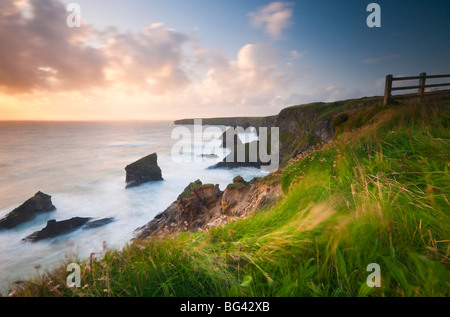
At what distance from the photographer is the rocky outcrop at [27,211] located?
19.9 meters

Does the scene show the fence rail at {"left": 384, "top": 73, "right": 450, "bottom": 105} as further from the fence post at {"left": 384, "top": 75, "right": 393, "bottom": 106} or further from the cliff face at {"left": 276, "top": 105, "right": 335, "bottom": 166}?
the cliff face at {"left": 276, "top": 105, "right": 335, "bottom": 166}

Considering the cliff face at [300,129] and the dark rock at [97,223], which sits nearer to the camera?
the dark rock at [97,223]

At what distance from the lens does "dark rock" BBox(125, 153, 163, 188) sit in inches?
1249

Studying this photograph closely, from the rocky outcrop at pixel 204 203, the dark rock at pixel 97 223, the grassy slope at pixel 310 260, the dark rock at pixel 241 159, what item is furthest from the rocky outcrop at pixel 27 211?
the grassy slope at pixel 310 260

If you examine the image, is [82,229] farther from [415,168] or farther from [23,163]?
[23,163]

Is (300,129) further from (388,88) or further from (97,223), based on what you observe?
(97,223)

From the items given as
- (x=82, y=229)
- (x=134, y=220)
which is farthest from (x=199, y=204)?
(x=82, y=229)

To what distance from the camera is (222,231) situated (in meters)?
2.98

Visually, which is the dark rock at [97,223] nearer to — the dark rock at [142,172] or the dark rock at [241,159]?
the dark rock at [142,172]

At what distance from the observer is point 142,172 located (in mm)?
32188

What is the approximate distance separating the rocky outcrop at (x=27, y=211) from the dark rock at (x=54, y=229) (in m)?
4.46

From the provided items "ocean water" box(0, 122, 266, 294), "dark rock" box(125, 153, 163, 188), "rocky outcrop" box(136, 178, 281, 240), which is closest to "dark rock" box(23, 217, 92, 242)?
"ocean water" box(0, 122, 266, 294)

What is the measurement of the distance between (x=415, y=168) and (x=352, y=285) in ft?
8.74

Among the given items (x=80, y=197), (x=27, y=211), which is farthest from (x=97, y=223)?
(x=80, y=197)
